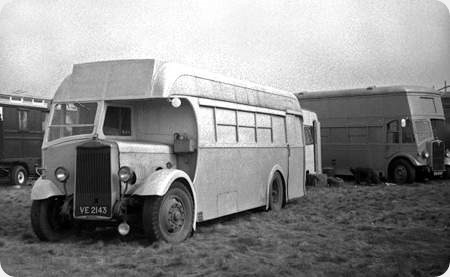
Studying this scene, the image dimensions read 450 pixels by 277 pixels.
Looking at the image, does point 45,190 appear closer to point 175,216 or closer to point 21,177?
point 175,216

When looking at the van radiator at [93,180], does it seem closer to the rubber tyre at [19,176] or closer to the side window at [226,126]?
the side window at [226,126]

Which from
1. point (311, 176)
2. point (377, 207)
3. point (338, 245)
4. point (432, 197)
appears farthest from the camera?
point (311, 176)

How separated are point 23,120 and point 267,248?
14680 mm

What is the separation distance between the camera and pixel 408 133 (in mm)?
18250

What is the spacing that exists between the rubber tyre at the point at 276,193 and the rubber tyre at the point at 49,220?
4.38 meters

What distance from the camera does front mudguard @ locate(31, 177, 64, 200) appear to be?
743cm

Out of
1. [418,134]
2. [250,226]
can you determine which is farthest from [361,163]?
[250,226]

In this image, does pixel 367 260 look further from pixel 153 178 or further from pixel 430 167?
pixel 430 167

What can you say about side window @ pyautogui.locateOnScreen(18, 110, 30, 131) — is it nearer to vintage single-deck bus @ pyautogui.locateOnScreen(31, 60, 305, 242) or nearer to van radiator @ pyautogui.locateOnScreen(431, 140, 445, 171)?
vintage single-deck bus @ pyautogui.locateOnScreen(31, 60, 305, 242)

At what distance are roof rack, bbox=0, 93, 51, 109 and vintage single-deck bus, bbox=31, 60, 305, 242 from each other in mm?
10465

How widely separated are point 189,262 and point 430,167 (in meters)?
13.8

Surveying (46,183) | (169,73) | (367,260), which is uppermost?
(169,73)

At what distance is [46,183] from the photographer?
7.56 metres

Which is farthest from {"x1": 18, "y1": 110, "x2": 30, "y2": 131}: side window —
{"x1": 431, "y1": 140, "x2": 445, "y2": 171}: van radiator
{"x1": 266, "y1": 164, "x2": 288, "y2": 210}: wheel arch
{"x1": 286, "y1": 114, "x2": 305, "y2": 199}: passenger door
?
{"x1": 431, "y1": 140, "x2": 445, "y2": 171}: van radiator
